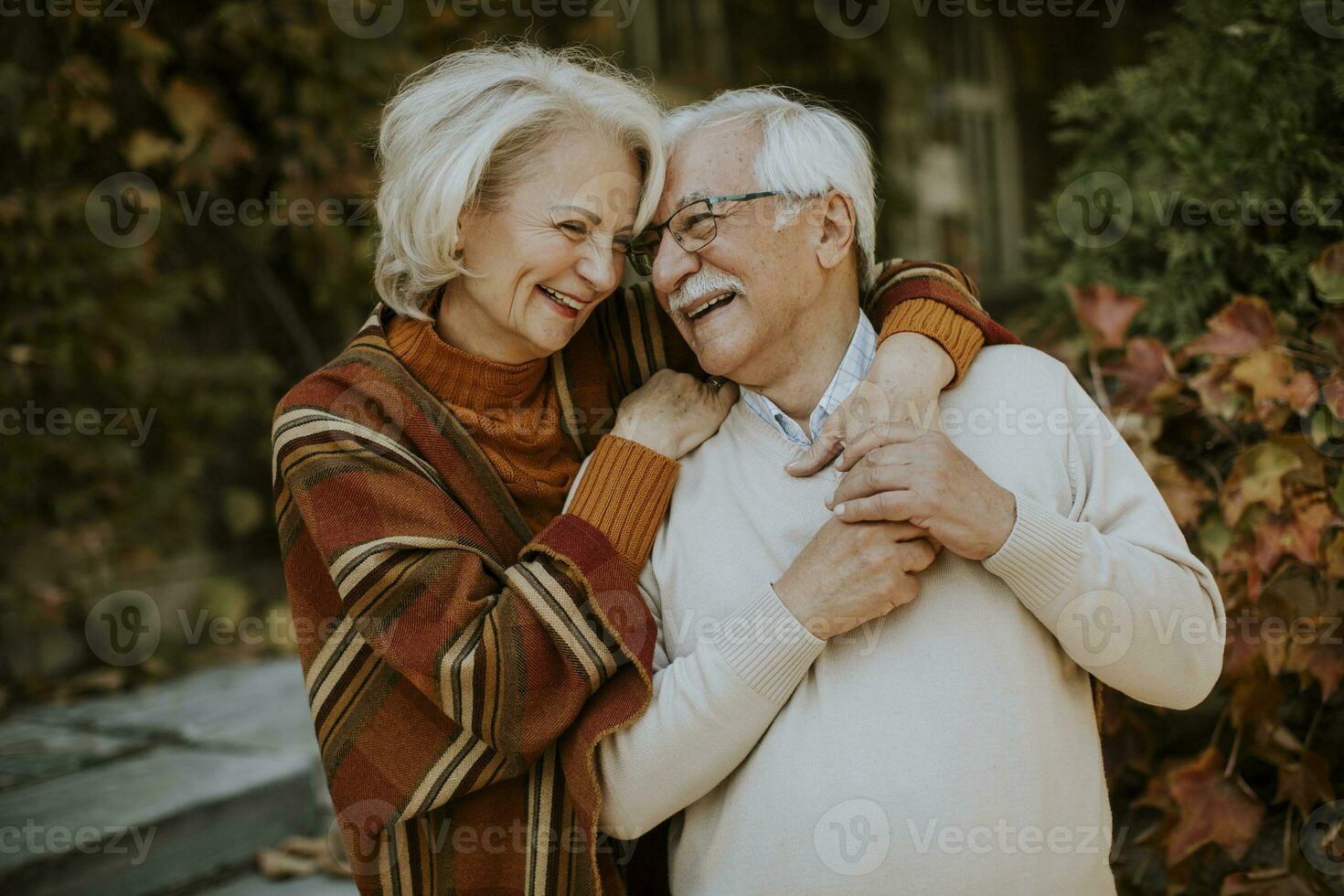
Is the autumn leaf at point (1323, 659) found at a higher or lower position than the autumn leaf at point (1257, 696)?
higher

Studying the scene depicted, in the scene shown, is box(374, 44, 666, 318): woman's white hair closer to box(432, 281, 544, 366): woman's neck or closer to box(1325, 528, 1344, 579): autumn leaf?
box(432, 281, 544, 366): woman's neck

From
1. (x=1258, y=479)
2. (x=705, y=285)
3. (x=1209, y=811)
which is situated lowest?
(x=1209, y=811)

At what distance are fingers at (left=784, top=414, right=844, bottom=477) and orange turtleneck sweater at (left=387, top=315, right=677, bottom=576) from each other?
0.21 meters

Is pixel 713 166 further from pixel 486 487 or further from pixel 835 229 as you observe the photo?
pixel 486 487

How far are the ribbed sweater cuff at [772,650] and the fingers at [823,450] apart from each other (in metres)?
0.26

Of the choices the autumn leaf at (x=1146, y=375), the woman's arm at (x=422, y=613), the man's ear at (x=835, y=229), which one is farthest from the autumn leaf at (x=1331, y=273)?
the woman's arm at (x=422, y=613)

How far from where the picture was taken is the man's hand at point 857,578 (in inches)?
63.7

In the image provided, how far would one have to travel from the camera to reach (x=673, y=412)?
1.96 m

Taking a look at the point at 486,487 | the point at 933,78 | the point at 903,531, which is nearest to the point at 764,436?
the point at 903,531

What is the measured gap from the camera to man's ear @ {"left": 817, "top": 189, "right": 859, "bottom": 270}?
1965 mm

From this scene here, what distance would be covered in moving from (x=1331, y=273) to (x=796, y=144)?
3.36 feet

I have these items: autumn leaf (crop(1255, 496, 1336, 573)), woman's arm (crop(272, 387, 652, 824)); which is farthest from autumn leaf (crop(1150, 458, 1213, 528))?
woman's arm (crop(272, 387, 652, 824))

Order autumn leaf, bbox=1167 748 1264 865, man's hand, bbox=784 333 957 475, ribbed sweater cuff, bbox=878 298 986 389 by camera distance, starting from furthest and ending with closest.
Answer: autumn leaf, bbox=1167 748 1264 865 → ribbed sweater cuff, bbox=878 298 986 389 → man's hand, bbox=784 333 957 475

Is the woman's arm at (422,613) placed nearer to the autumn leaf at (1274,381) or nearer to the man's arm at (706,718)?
the man's arm at (706,718)
